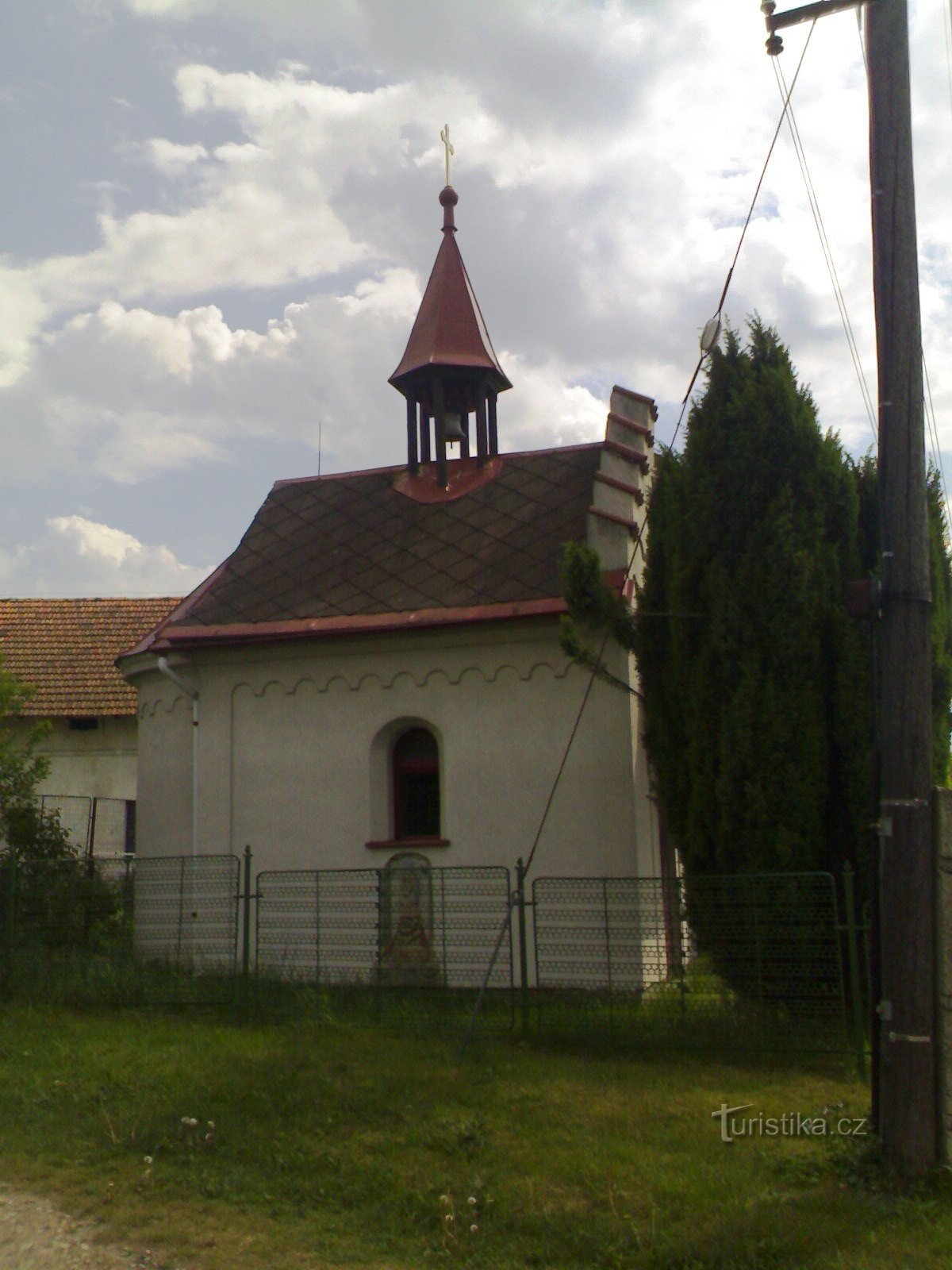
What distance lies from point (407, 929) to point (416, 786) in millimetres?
2705

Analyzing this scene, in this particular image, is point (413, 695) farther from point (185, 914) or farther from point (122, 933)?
point (122, 933)

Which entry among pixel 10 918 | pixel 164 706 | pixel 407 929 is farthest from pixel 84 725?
pixel 407 929

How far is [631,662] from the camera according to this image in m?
13.9

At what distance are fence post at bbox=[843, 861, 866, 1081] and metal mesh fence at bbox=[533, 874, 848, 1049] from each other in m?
0.15

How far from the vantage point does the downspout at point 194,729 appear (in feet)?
48.8

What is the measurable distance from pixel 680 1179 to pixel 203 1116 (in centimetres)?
340

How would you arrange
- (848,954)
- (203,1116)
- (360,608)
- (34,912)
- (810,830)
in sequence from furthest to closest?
1. (360,608)
2. (34,912)
3. (810,830)
4. (848,954)
5. (203,1116)

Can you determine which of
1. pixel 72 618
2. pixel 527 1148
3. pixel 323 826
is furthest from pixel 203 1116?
pixel 72 618

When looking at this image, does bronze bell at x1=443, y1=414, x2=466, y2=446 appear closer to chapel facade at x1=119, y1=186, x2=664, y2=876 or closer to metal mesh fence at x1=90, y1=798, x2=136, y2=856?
chapel facade at x1=119, y1=186, x2=664, y2=876

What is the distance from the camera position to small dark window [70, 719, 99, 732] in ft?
81.7

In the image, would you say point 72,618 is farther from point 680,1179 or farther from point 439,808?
point 680,1179

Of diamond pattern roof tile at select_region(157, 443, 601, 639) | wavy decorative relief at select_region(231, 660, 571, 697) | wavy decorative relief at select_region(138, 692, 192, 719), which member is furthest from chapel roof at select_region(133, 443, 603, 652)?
wavy decorative relief at select_region(138, 692, 192, 719)

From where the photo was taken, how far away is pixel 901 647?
23.8 feet

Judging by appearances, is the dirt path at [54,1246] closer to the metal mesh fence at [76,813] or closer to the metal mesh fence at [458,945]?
the metal mesh fence at [458,945]
